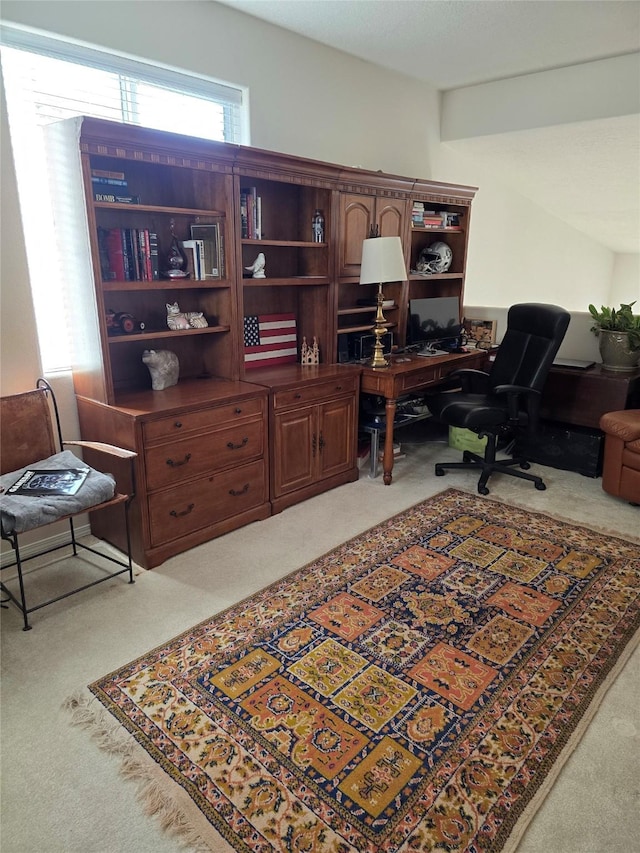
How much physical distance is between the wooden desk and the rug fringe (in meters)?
2.27

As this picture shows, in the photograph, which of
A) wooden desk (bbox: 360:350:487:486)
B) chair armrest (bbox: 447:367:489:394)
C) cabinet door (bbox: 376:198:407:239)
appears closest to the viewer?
wooden desk (bbox: 360:350:487:486)

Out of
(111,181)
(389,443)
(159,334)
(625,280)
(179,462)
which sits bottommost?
(389,443)

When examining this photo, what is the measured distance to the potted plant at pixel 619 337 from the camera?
152 inches

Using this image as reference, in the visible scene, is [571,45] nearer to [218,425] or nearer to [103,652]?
[218,425]

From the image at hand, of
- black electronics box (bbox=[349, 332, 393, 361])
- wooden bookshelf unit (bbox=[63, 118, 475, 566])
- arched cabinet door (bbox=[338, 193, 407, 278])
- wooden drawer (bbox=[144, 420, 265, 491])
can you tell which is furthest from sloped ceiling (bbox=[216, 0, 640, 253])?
wooden drawer (bbox=[144, 420, 265, 491])

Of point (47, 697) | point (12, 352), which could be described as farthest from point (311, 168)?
point (47, 697)

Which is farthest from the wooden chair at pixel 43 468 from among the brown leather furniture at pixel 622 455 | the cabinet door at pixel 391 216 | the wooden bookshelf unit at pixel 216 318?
the brown leather furniture at pixel 622 455

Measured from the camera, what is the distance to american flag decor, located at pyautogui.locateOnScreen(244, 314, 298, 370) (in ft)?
11.6

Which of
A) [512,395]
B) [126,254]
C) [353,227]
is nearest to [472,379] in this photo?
[512,395]

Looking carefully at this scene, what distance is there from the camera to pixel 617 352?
393 cm

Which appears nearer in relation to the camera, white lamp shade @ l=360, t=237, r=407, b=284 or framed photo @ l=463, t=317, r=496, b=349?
white lamp shade @ l=360, t=237, r=407, b=284

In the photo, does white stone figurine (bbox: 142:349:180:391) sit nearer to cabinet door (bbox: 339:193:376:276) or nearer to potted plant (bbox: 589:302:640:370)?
cabinet door (bbox: 339:193:376:276)

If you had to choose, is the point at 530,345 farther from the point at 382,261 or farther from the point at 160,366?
the point at 160,366

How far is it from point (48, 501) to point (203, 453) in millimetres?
779
